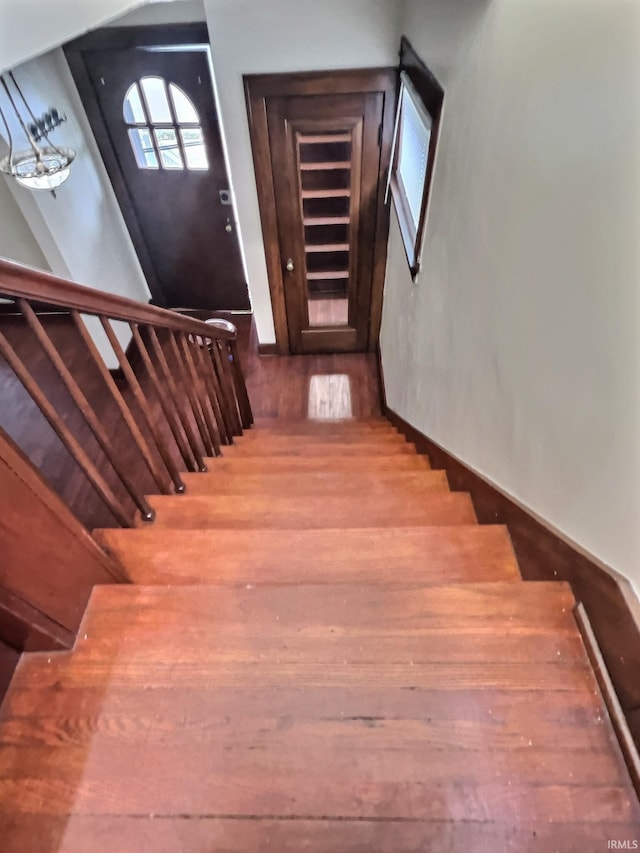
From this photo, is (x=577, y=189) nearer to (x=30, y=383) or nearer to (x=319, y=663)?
(x=319, y=663)

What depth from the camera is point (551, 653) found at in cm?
100

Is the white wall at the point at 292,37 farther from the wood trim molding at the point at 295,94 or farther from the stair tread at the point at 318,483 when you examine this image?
the stair tread at the point at 318,483

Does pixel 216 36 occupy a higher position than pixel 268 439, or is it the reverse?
pixel 216 36

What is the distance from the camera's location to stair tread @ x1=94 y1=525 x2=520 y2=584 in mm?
1271

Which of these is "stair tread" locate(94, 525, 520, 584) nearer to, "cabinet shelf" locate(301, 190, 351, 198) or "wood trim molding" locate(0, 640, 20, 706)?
"wood trim molding" locate(0, 640, 20, 706)

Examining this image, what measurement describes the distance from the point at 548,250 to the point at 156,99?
10.00 ft

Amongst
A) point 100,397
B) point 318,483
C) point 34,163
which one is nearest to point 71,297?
point 318,483

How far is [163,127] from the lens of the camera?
3213mm

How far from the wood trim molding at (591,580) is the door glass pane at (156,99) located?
9.97 ft

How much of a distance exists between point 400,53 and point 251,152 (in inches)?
35.0

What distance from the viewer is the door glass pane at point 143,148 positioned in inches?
128

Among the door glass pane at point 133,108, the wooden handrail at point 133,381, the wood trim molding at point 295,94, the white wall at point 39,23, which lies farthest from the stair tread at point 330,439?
the door glass pane at point 133,108

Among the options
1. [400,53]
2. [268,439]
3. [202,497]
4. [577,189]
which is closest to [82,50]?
[400,53]

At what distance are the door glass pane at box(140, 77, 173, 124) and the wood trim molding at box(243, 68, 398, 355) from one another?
0.84 meters
